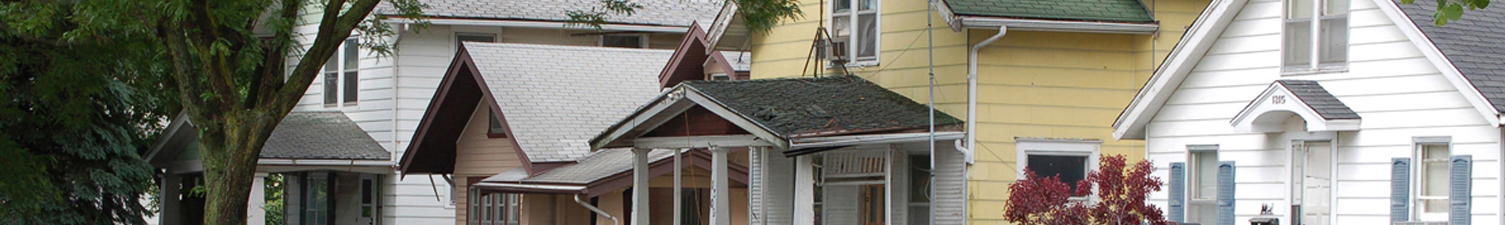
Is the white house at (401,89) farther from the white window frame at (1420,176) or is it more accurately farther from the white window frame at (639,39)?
the white window frame at (1420,176)

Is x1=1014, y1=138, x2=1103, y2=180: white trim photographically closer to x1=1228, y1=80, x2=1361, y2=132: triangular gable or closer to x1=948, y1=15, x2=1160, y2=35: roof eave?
x1=948, y1=15, x2=1160, y2=35: roof eave

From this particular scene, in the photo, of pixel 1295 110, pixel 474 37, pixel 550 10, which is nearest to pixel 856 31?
pixel 1295 110

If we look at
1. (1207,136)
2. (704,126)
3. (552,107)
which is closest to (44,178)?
(552,107)

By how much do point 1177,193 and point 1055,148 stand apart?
259 centimetres

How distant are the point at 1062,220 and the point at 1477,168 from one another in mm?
3408

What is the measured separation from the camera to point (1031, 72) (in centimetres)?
1945

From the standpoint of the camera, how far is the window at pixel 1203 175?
17.0 m

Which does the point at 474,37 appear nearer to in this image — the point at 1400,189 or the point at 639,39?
the point at 639,39

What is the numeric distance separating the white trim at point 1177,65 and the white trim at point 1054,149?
6.71 feet

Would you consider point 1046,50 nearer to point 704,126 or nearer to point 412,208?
point 704,126

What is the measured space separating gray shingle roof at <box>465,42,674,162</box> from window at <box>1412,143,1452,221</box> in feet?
42.9

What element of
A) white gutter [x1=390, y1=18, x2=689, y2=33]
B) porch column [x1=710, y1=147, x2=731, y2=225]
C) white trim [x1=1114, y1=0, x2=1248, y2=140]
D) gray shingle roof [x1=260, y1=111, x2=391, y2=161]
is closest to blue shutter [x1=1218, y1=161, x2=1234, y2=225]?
white trim [x1=1114, y1=0, x2=1248, y2=140]

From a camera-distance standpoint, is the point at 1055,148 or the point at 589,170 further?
the point at 589,170

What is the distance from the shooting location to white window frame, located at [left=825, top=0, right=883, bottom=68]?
20.4 meters
